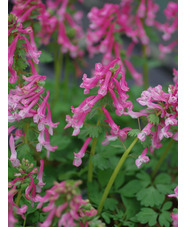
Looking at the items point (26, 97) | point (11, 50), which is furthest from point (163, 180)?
point (11, 50)

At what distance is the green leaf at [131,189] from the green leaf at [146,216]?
0.11 meters

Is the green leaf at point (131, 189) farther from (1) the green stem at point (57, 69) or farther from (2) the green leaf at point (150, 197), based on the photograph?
(1) the green stem at point (57, 69)

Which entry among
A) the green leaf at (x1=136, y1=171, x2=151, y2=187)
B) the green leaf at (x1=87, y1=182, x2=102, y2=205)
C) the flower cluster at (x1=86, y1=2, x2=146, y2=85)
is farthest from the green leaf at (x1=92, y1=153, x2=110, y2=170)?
the flower cluster at (x1=86, y1=2, x2=146, y2=85)

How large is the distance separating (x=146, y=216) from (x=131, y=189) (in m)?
0.15

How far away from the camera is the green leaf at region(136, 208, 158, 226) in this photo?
3.59 ft

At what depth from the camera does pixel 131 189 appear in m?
1.25

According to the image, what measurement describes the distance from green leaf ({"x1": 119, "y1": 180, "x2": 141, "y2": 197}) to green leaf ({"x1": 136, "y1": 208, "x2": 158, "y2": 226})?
0.11 m

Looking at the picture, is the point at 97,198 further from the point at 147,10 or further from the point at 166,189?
the point at 147,10

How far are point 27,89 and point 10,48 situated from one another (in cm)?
14

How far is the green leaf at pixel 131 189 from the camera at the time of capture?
1236 millimetres

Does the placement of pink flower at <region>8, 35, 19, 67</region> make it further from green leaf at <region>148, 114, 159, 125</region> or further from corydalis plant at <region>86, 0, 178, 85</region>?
corydalis plant at <region>86, 0, 178, 85</region>

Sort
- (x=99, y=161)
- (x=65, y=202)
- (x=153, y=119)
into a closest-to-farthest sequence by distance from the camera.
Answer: (x=65, y=202) → (x=153, y=119) → (x=99, y=161)

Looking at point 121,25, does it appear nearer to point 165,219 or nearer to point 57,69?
point 57,69
